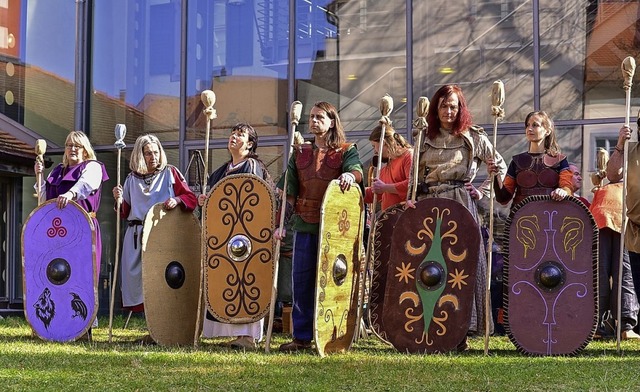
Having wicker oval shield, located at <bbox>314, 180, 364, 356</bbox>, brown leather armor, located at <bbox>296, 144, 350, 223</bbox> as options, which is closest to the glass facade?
brown leather armor, located at <bbox>296, 144, 350, 223</bbox>

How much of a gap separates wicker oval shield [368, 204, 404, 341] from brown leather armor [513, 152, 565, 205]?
72cm

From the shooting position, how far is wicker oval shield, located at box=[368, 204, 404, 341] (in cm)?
609

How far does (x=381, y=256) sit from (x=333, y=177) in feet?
2.06

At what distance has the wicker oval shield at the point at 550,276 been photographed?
5770 millimetres

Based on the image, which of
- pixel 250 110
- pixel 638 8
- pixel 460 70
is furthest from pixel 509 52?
pixel 250 110

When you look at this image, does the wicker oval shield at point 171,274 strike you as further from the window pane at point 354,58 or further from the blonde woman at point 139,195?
the window pane at point 354,58

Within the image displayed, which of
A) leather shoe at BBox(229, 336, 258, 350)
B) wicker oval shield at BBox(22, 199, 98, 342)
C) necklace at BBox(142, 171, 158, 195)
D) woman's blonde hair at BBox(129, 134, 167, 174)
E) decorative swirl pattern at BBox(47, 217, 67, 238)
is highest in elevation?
woman's blonde hair at BBox(129, 134, 167, 174)

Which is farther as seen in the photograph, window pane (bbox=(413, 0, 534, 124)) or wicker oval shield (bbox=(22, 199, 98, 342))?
window pane (bbox=(413, 0, 534, 124))

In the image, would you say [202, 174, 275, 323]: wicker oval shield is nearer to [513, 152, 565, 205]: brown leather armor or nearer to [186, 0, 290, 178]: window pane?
[513, 152, 565, 205]: brown leather armor

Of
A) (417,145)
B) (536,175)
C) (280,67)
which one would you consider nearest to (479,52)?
(280,67)

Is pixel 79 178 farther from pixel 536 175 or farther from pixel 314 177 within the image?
pixel 536 175

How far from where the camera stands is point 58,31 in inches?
457

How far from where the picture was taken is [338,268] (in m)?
5.79

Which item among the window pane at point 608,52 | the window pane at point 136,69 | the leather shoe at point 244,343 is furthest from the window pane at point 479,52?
the leather shoe at point 244,343
